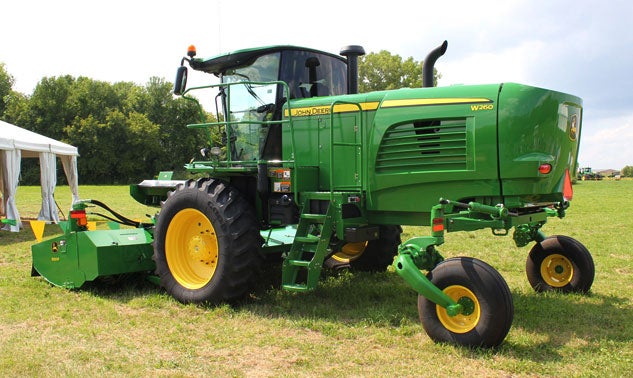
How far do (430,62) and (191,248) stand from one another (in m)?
3.35

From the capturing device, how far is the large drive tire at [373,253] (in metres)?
7.41

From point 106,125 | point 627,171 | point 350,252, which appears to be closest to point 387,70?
point 106,125

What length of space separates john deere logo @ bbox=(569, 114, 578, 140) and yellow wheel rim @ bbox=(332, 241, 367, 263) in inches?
122

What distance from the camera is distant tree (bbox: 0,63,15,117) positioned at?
5502 cm

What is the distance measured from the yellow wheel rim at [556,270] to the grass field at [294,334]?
0.90ft

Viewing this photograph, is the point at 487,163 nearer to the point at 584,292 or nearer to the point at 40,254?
the point at 584,292

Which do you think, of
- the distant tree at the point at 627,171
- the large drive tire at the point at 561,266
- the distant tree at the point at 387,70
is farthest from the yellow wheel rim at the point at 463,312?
the distant tree at the point at 627,171

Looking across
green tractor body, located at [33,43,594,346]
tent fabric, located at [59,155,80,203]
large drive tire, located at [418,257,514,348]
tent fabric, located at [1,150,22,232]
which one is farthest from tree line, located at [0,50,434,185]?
large drive tire, located at [418,257,514,348]

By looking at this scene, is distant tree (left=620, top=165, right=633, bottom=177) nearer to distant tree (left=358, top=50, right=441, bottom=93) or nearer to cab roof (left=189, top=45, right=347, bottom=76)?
distant tree (left=358, top=50, right=441, bottom=93)

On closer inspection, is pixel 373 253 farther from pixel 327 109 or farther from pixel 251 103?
pixel 251 103

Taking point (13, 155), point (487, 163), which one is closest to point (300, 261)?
point (487, 163)

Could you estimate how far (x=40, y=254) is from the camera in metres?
6.91

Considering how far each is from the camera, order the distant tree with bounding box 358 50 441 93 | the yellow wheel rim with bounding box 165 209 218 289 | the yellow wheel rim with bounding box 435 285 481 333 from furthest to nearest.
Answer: the distant tree with bounding box 358 50 441 93, the yellow wheel rim with bounding box 165 209 218 289, the yellow wheel rim with bounding box 435 285 481 333

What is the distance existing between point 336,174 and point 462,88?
5.30 feet
